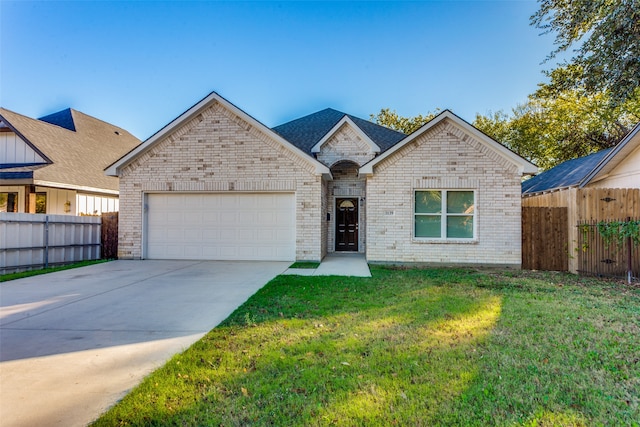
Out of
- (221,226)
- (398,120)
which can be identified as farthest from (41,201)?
(398,120)

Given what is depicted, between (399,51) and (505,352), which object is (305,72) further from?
(505,352)

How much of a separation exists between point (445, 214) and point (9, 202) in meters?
19.3

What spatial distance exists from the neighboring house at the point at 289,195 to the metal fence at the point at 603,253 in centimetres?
161

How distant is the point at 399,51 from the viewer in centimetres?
1683

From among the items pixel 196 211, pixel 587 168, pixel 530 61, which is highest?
pixel 530 61

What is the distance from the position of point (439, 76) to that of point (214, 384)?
19.8m

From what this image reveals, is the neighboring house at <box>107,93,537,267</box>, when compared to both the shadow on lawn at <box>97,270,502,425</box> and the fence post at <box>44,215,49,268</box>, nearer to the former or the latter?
the fence post at <box>44,215,49,268</box>

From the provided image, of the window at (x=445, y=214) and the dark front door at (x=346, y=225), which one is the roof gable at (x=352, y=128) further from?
the window at (x=445, y=214)

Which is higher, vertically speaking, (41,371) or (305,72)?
(305,72)

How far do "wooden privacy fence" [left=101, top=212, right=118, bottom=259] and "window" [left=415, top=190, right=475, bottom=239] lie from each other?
11120 millimetres

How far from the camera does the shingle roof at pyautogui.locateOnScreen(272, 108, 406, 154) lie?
15.2 metres

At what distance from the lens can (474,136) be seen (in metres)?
10.5

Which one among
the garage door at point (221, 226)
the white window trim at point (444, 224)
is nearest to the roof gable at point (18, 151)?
the garage door at point (221, 226)

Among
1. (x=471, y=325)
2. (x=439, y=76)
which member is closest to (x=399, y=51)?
(x=439, y=76)
